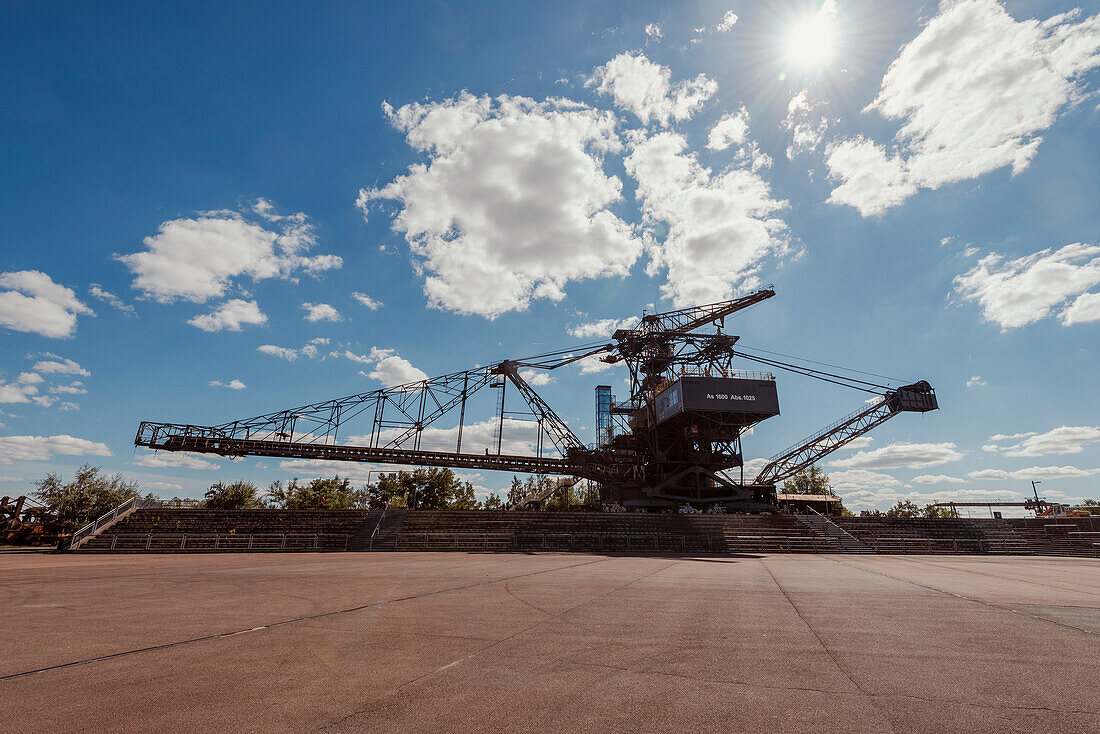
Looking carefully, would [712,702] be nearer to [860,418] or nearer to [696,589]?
[696,589]

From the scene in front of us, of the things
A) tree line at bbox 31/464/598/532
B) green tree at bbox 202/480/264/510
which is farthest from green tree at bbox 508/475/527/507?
green tree at bbox 202/480/264/510

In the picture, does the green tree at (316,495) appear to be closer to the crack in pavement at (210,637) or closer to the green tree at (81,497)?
the green tree at (81,497)

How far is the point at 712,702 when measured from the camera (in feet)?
14.2

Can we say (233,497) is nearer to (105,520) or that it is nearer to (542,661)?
(105,520)

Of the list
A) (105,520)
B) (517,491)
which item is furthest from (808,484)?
(105,520)

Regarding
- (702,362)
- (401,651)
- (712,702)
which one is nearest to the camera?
(712,702)

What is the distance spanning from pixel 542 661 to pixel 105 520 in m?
39.0

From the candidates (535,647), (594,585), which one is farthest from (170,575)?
(535,647)

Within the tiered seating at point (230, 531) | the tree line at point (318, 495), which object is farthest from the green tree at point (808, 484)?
the tiered seating at point (230, 531)

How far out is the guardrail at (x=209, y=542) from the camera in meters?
28.4

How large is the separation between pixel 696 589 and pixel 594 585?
2535 millimetres

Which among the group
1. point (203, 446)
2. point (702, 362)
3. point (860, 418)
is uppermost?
point (702, 362)

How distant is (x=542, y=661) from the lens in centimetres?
560

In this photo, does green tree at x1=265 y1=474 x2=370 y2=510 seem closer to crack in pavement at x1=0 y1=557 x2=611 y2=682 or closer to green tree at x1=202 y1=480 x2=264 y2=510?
green tree at x1=202 y1=480 x2=264 y2=510
